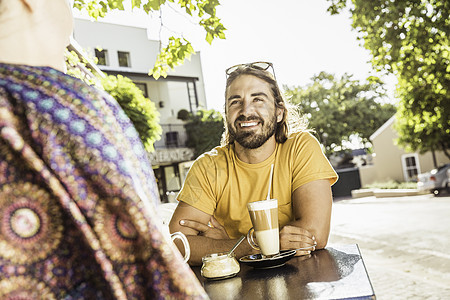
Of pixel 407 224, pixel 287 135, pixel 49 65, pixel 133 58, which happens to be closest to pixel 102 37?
→ pixel 133 58

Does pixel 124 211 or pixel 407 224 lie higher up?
pixel 124 211

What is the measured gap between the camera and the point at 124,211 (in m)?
0.86

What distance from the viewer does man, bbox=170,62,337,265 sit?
259 cm

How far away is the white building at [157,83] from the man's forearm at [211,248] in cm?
2562

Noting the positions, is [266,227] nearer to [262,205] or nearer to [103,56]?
[262,205]

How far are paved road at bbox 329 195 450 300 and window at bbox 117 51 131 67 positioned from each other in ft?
63.4

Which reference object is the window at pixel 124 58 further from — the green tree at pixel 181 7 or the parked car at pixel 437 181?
the green tree at pixel 181 7

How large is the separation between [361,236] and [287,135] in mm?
8738

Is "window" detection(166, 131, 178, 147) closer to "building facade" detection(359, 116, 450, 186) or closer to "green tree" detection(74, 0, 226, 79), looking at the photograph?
"building facade" detection(359, 116, 450, 186)

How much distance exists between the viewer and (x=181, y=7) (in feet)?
11.8

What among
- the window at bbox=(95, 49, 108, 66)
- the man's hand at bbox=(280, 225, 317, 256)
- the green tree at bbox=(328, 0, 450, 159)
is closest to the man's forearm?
the man's hand at bbox=(280, 225, 317, 256)

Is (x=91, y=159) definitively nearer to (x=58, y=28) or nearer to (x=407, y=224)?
(x=58, y=28)

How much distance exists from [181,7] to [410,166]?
30.1m

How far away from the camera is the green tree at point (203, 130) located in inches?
1166
